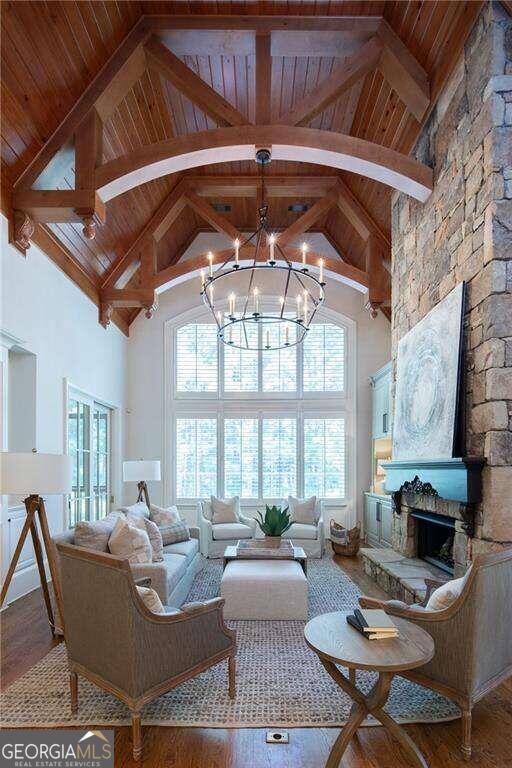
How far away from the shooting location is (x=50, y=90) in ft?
14.0

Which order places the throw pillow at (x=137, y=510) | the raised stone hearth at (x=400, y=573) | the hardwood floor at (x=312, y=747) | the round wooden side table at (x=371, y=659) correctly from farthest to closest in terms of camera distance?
the throw pillow at (x=137, y=510) < the raised stone hearth at (x=400, y=573) < the hardwood floor at (x=312, y=747) < the round wooden side table at (x=371, y=659)

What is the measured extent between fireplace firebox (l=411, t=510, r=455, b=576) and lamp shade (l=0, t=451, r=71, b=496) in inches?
131

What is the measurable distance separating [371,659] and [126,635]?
3.70ft

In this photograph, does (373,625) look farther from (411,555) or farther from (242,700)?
(411,555)

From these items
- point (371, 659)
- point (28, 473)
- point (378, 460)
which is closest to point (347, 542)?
point (378, 460)

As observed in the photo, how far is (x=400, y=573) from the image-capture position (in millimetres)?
4570

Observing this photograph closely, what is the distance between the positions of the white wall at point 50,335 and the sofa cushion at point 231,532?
6.69 feet

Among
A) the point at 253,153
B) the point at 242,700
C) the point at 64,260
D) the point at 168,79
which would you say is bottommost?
the point at 242,700

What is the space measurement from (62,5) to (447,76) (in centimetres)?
311

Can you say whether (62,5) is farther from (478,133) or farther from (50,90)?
(478,133)

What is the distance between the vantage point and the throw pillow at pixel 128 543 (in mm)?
3783

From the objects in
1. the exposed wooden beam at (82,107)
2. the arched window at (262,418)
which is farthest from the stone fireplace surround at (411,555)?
the exposed wooden beam at (82,107)

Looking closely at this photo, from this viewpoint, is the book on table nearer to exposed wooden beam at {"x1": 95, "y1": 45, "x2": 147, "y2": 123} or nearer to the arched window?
exposed wooden beam at {"x1": 95, "y1": 45, "x2": 147, "y2": 123}

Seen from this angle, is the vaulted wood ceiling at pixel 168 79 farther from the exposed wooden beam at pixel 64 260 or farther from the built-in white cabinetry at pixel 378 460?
the built-in white cabinetry at pixel 378 460
